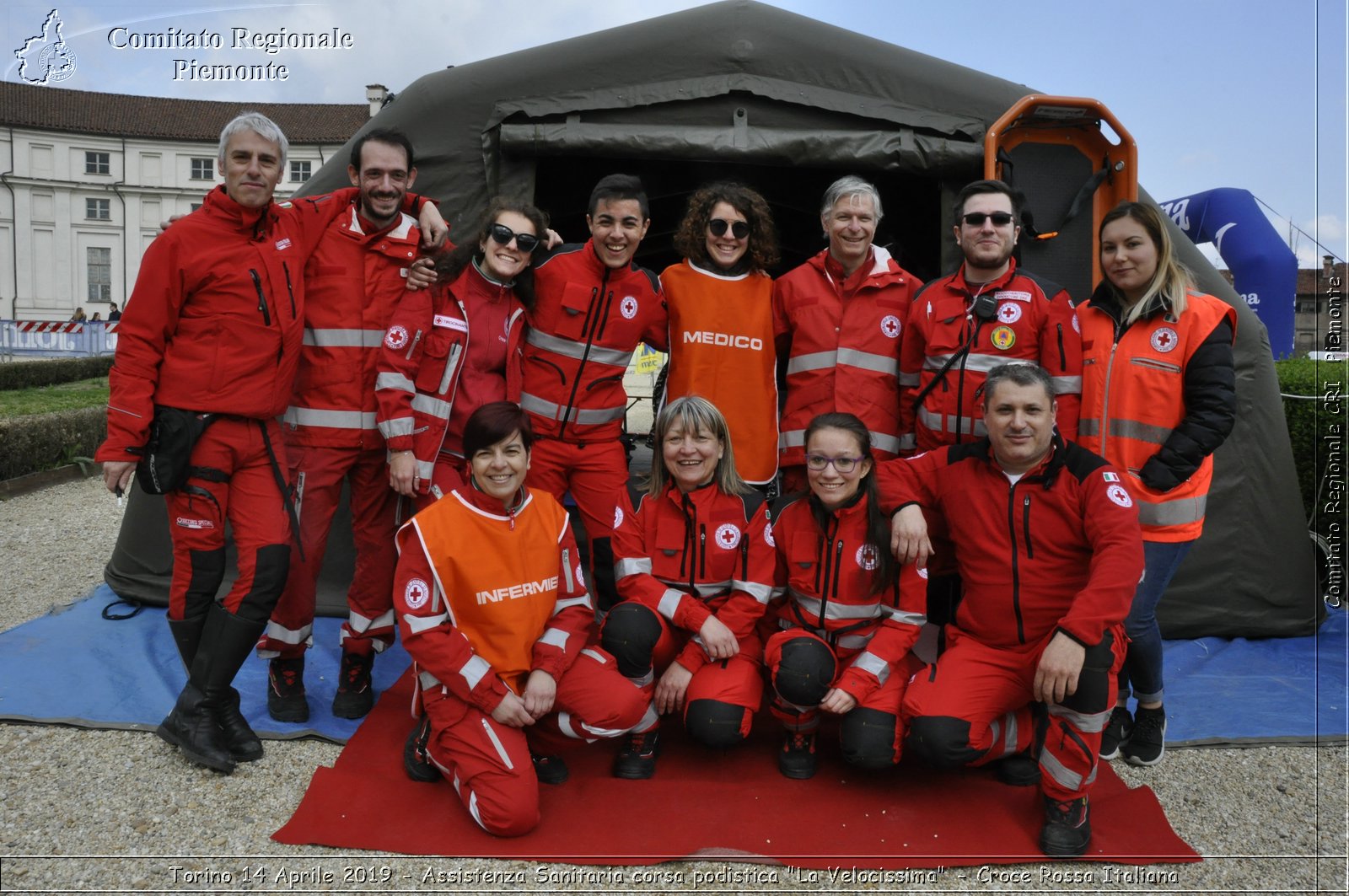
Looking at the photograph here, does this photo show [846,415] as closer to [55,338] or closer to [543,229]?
[543,229]

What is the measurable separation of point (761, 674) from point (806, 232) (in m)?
4.72

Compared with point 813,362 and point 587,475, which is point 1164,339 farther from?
point 587,475

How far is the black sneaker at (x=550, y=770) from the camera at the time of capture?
268 centimetres

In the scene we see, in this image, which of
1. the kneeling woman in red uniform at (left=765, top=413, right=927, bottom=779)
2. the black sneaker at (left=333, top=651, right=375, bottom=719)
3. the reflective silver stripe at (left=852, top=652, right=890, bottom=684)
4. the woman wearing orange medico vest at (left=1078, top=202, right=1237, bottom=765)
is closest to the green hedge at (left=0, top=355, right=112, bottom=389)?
the black sneaker at (left=333, top=651, right=375, bottom=719)

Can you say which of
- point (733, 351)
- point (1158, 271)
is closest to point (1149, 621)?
point (1158, 271)

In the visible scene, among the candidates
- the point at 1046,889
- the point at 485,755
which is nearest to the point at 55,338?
the point at 485,755

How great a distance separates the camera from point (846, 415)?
110 inches

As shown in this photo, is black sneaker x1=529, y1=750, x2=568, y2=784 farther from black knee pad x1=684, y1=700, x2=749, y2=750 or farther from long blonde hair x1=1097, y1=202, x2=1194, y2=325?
long blonde hair x1=1097, y1=202, x2=1194, y2=325

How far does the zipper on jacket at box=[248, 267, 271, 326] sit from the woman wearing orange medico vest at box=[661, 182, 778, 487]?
1441 mm

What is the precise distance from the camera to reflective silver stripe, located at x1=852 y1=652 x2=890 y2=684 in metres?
2.67

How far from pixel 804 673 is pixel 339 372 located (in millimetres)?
1938

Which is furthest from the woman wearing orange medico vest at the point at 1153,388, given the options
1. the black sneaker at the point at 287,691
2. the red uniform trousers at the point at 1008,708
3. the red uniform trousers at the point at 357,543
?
the black sneaker at the point at 287,691

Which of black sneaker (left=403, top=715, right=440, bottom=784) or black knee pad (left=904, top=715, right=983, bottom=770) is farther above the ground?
black knee pad (left=904, top=715, right=983, bottom=770)

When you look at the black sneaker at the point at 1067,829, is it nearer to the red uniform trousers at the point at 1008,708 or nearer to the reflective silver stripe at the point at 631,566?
the red uniform trousers at the point at 1008,708
